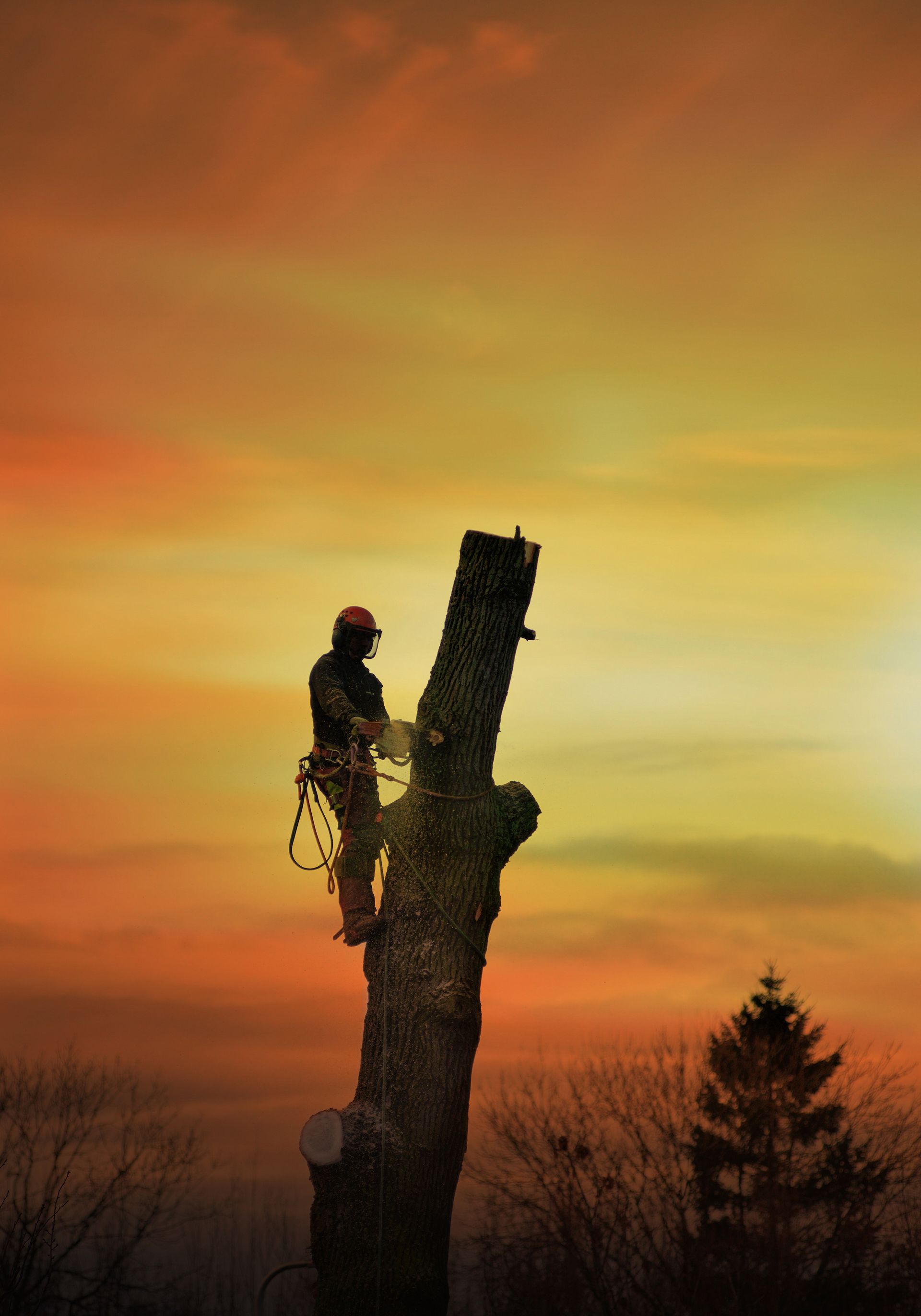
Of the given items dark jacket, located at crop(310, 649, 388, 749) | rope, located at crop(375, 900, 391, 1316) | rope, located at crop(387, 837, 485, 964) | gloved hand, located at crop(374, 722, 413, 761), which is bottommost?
rope, located at crop(375, 900, 391, 1316)

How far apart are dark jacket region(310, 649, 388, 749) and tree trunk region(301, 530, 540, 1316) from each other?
0.63m

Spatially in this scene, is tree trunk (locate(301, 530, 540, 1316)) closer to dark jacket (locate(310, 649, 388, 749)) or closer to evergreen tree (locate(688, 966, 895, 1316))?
dark jacket (locate(310, 649, 388, 749))

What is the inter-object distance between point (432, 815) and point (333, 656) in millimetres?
1420

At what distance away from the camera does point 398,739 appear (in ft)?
24.5

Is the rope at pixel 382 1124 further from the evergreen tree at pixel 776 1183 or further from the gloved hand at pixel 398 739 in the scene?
the evergreen tree at pixel 776 1183

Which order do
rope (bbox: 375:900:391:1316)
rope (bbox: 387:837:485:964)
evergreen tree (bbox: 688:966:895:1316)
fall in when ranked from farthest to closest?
evergreen tree (bbox: 688:966:895:1316) → rope (bbox: 387:837:485:964) → rope (bbox: 375:900:391:1316)

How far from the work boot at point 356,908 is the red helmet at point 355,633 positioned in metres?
1.41

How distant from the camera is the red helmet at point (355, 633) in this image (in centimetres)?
824

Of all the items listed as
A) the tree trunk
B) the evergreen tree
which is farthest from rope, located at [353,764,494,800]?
the evergreen tree

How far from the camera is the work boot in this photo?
753 cm

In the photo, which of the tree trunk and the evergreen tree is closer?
the tree trunk

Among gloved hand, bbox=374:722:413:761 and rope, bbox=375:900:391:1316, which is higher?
gloved hand, bbox=374:722:413:761

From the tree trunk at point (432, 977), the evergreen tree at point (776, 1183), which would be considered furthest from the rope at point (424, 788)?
the evergreen tree at point (776, 1183)

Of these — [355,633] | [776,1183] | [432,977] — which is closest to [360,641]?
[355,633]
